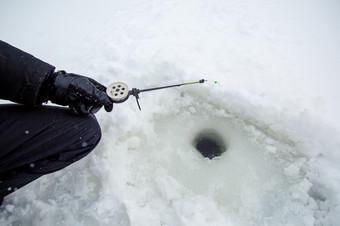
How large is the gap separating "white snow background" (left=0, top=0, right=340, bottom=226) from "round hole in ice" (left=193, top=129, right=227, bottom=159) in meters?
0.07

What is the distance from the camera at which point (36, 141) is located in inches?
63.7

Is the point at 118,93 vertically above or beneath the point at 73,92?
beneath

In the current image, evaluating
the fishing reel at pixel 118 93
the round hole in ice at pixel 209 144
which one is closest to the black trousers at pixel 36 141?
the fishing reel at pixel 118 93

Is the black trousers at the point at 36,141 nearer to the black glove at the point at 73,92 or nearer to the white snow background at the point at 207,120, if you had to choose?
the black glove at the point at 73,92

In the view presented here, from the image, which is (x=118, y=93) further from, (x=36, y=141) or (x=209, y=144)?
(x=209, y=144)

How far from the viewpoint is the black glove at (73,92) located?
1.65 meters

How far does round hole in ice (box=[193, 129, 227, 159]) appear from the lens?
8.38 ft

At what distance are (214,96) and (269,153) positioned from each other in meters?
1.00

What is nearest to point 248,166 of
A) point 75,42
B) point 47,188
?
point 47,188

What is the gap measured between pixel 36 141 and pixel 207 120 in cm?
192

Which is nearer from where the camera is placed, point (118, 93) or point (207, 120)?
point (118, 93)

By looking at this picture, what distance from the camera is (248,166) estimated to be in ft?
7.48

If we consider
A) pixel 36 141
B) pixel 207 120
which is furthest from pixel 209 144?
pixel 36 141

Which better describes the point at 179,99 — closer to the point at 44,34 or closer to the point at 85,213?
the point at 85,213
